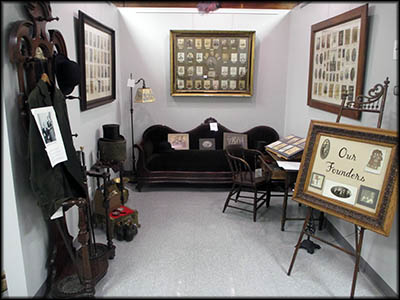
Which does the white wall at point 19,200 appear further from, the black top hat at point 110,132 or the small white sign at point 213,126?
the small white sign at point 213,126

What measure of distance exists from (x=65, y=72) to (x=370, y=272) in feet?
9.35

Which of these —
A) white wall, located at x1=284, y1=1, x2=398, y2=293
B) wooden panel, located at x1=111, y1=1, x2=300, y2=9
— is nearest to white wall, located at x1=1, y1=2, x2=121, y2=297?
wooden panel, located at x1=111, y1=1, x2=300, y2=9

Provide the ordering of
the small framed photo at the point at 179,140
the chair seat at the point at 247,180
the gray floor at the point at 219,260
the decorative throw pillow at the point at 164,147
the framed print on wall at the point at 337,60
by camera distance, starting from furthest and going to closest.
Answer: the small framed photo at the point at 179,140 → the decorative throw pillow at the point at 164,147 → the chair seat at the point at 247,180 → the framed print on wall at the point at 337,60 → the gray floor at the point at 219,260

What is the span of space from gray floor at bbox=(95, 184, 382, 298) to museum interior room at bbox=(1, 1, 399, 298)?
2 cm

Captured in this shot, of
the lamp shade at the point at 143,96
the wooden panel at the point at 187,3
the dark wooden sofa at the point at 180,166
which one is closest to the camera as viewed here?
the wooden panel at the point at 187,3

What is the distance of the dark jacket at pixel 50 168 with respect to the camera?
1963 mm

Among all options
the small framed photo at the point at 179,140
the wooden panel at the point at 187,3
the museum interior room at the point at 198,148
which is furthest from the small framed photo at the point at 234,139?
the wooden panel at the point at 187,3

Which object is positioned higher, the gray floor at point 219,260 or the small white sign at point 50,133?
the small white sign at point 50,133

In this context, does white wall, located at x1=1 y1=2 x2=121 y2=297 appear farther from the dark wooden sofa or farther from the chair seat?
the dark wooden sofa

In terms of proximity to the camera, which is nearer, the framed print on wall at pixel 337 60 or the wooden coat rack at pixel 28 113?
the wooden coat rack at pixel 28 113

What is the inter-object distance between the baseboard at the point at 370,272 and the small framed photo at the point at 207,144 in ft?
7.11

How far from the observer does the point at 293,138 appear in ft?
12.9

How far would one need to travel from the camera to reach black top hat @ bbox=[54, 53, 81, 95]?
93.8 inches

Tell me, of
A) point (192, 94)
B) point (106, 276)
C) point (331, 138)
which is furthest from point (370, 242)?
point (192, 94)
